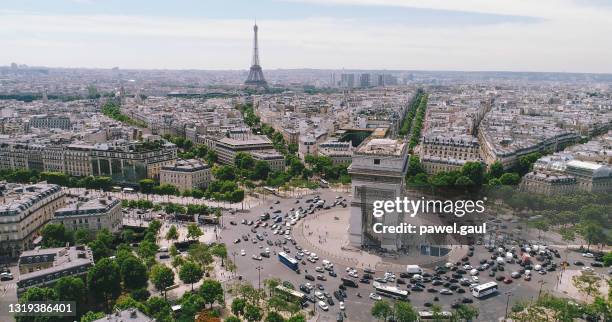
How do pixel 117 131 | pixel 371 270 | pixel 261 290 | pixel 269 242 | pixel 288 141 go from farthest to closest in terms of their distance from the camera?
pixel 288 141 < pixel 117 131 < pixel 269 242 < pixel 371 270 < pixel 261 290

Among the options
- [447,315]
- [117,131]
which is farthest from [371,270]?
[117,131]

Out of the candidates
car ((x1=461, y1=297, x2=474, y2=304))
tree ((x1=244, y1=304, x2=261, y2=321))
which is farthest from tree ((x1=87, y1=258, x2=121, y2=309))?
car ((x1=461, y1=297, x2=474, y2=304))

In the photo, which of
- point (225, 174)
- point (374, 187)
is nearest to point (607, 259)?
point (374, 187)

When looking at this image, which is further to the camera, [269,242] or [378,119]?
[378,119]

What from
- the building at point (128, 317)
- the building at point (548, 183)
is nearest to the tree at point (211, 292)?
the building at point (128, 317)

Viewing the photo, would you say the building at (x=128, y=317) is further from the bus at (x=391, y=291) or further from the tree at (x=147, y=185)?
the tree at (x=147, y=185)

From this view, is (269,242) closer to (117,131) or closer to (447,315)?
(447,315)
